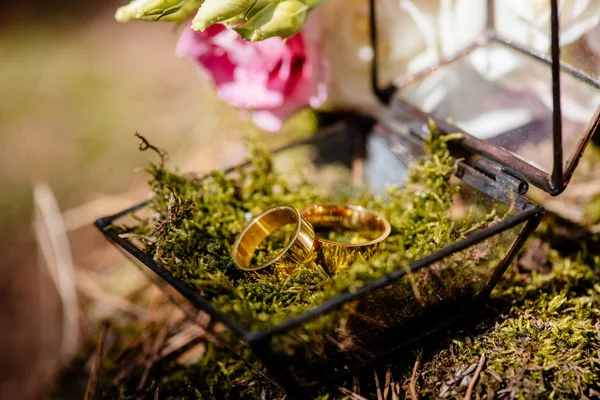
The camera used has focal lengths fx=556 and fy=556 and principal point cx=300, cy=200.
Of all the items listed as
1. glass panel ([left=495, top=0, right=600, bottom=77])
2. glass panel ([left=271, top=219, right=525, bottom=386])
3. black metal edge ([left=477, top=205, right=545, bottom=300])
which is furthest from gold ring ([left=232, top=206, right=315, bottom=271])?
glass panel ([left=495, top=0, right=600, bottom=77])

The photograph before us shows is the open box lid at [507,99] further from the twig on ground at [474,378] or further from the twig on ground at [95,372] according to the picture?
the twig on ground at [95,372]

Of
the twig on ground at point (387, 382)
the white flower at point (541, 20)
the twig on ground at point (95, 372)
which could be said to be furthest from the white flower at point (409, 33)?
the twig on ground at point (95, 372)

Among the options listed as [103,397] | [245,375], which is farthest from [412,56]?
[103,397]

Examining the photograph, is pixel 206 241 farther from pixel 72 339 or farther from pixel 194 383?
pixel 72 339

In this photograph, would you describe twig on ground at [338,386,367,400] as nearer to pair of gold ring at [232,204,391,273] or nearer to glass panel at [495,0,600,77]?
pair of gold ring at [232,204,391,273]

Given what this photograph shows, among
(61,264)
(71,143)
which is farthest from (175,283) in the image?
(71,143)
